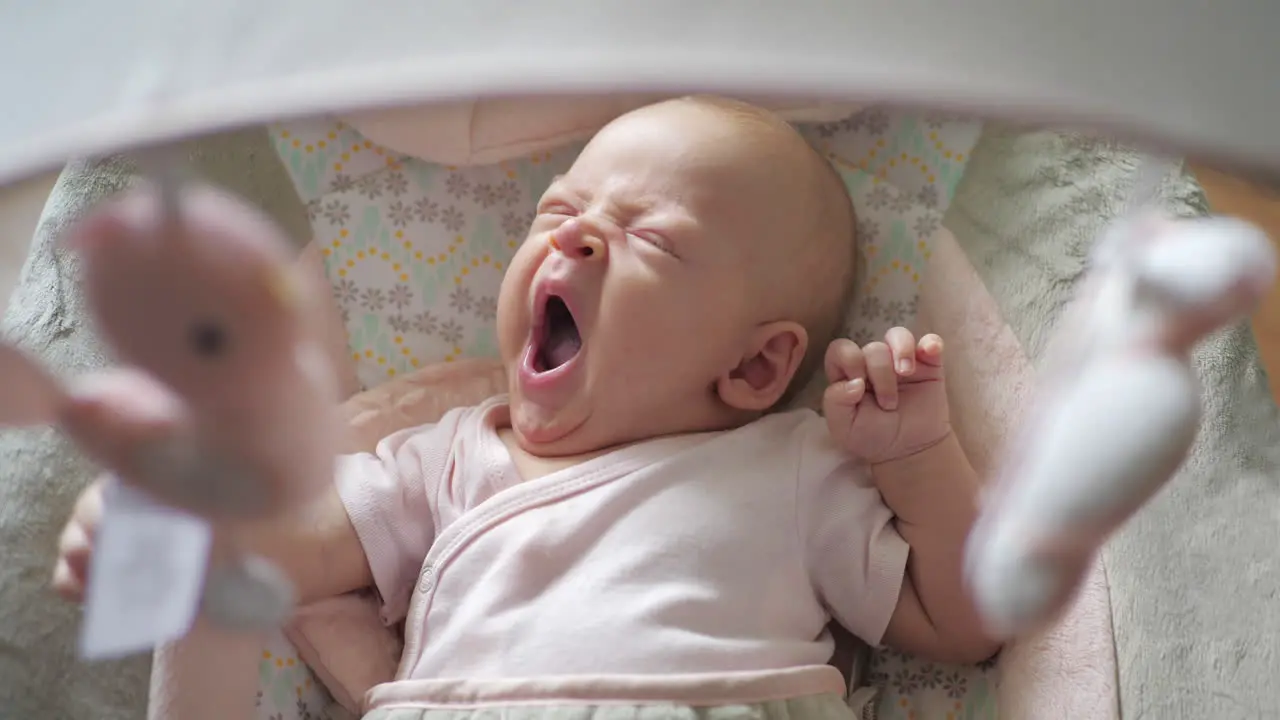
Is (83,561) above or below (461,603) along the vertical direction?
above

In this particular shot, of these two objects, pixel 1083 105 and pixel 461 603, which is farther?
pixel 461 603

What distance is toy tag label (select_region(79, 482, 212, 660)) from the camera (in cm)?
37

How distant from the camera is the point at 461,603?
0.74 metres

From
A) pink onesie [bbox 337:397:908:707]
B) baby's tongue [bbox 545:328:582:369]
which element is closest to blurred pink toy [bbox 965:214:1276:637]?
pink onesie [bbox 337:397:908:707]

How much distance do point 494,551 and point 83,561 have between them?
30 cm

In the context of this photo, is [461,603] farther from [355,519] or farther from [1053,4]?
[1053,4]

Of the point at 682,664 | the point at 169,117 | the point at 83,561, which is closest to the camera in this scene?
the point at 169,117

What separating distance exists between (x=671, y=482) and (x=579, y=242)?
176mm

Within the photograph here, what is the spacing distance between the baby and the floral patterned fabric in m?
0.12

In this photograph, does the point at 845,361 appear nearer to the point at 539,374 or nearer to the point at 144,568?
the point at 539,374

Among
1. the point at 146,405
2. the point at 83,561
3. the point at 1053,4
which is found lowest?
the point at 83,561

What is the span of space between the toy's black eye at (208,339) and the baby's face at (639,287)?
432mm

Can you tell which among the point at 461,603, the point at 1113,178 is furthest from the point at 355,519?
the point at 1113,178

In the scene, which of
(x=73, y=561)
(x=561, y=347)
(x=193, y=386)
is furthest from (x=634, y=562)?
(x=193, y=386)
